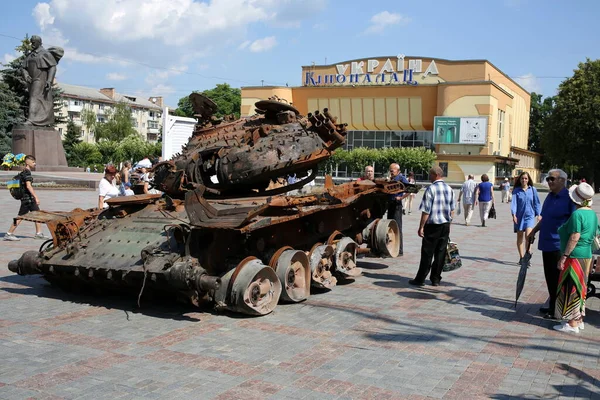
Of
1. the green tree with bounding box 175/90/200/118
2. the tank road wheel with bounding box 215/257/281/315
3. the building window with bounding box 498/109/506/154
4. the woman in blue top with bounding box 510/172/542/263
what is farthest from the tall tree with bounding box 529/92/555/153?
the tank road wheel with bounding box 215/257/281/315

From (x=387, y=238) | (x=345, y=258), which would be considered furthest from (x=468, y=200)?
(x=345, y=258)

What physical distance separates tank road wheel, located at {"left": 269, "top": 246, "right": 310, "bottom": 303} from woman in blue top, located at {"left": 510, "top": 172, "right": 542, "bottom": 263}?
4584 millimetres

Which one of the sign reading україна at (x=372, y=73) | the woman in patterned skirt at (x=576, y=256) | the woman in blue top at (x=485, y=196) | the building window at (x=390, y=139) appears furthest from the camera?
the building window at (x=390, y=139)

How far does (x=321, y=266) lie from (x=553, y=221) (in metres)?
3.13

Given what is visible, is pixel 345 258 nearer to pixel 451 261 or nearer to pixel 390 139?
pixel 451 261

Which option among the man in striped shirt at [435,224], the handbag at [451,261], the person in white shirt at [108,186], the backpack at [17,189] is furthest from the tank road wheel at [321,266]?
the backpack at [17,189]

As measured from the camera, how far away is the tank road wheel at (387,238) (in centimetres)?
1148

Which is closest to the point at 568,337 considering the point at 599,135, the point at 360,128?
the point at 599,135

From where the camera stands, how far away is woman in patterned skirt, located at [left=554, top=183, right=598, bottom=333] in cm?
720

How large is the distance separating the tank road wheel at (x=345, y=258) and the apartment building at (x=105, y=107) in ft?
271

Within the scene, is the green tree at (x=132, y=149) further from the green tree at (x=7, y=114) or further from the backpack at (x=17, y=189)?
the backpack at (x=17, y=189)

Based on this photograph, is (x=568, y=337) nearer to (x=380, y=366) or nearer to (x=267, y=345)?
(x=380, y=366)

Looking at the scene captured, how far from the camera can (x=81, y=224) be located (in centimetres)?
891

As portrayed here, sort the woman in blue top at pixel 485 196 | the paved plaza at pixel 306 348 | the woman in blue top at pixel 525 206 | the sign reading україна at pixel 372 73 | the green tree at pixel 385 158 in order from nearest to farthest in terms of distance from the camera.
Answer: the paved plaza at pixel 306 348 < the woman in blue top at pixel 525 206 < the woman in blue top at pixel 485 196 < the green tree at pixel 385 158 < the sign reading україна at pixel 372 73
